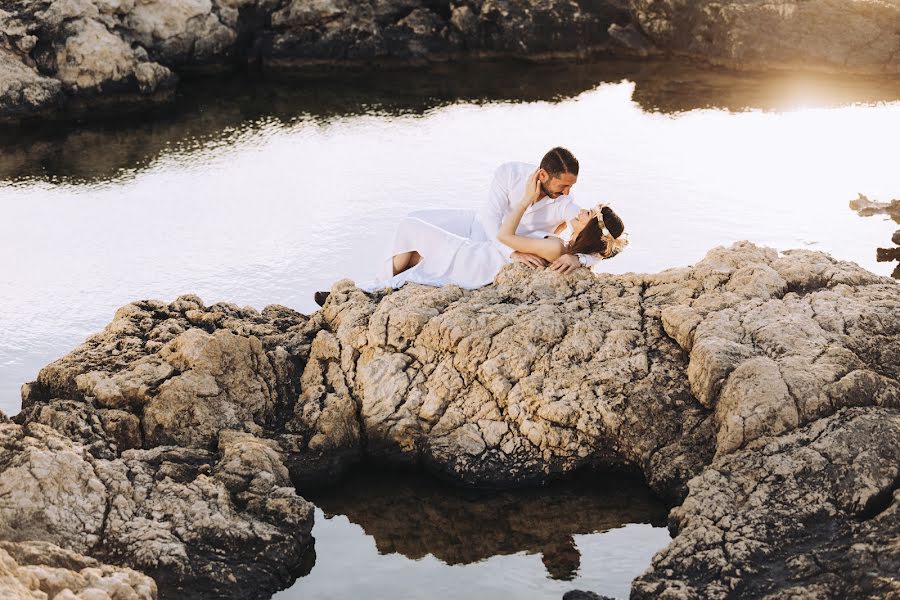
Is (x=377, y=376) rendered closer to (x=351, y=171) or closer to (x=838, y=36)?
(x=351, y=171)

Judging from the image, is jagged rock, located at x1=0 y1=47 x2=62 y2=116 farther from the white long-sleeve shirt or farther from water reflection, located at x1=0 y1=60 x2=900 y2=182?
the white long-sleeve shirt

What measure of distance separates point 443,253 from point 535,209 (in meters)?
0.70

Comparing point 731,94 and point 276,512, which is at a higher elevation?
point 731,94

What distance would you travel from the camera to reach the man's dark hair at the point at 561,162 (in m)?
7.02

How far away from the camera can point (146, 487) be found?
5.68 m

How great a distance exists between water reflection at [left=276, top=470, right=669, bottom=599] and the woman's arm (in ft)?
5.33

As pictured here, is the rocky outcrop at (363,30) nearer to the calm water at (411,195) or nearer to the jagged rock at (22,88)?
the calm water at (411,195)

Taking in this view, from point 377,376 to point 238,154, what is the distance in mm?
7150

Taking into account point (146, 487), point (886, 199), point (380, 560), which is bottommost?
point (380, 560)

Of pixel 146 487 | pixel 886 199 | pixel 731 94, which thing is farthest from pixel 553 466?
pixel 731 94

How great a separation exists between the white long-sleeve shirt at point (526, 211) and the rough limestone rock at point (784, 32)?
994 cm

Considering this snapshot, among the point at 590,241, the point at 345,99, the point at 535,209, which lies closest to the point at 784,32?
the point at 345,99

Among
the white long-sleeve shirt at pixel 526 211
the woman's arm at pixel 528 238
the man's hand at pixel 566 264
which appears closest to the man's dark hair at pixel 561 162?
the woman's arm at pixel 528 238

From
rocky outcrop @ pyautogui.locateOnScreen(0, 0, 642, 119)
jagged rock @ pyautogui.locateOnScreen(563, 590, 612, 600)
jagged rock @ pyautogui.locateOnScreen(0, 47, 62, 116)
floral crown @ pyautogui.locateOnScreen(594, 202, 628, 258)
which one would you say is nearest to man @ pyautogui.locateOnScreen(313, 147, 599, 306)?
floral crown @ pyautogui.locateOnScreen(594, 202, 628, 258)
